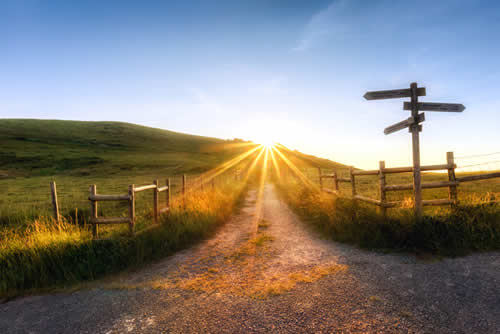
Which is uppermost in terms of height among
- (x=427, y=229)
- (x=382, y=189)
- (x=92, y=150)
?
(x=92, y=150)

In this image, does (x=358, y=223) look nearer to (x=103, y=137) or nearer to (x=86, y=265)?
(x=86, y=265)

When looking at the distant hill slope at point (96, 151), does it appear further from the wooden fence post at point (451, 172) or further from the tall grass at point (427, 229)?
the wooden fence post at point (451, 172)

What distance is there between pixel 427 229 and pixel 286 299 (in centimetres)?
430

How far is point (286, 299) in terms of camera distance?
4051 mm

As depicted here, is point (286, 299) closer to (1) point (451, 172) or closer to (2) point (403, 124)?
(2) point (403, 124)

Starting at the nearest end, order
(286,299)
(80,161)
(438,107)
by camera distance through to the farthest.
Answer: (286,299) < (438,107) < (80,161)

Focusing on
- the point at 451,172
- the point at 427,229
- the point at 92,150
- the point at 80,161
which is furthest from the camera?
the point at 92,150

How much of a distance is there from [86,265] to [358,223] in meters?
7.33

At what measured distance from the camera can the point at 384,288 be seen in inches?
166

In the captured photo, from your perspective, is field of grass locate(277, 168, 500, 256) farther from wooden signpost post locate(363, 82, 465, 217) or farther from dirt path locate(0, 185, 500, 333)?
wooden signpost post locate(363, 82, 465, 217)

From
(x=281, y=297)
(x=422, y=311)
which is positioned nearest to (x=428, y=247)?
(x=422, y=311)

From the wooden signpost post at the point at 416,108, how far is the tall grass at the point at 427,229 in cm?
60

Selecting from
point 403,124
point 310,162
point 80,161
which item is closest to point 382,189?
point 403,124

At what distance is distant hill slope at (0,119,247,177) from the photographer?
143 ft
